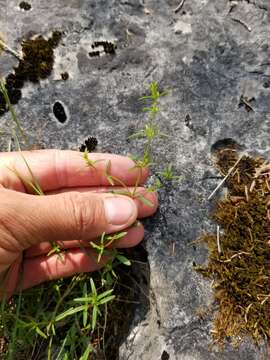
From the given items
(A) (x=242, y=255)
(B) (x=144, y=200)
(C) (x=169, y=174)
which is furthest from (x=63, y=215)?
(A) (x=242, y=255)

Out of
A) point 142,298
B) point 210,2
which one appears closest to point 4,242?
point 142,298

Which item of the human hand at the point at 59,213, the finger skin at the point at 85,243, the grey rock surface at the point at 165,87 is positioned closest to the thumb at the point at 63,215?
the human hand at the point at 59,213

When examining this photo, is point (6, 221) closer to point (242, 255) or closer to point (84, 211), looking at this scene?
point (84, 211)

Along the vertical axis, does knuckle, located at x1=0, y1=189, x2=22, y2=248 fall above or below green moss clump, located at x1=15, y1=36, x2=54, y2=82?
below

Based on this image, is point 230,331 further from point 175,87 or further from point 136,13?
point 136,13

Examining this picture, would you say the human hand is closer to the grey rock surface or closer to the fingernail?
the fingernail

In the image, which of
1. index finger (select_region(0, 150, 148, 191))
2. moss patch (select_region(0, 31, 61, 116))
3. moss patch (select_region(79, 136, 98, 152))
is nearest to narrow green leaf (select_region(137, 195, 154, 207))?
index finger (select_region(0, 150, 148, 191))

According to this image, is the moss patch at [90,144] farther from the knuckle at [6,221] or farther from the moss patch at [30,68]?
the knuckle at [6,221]
